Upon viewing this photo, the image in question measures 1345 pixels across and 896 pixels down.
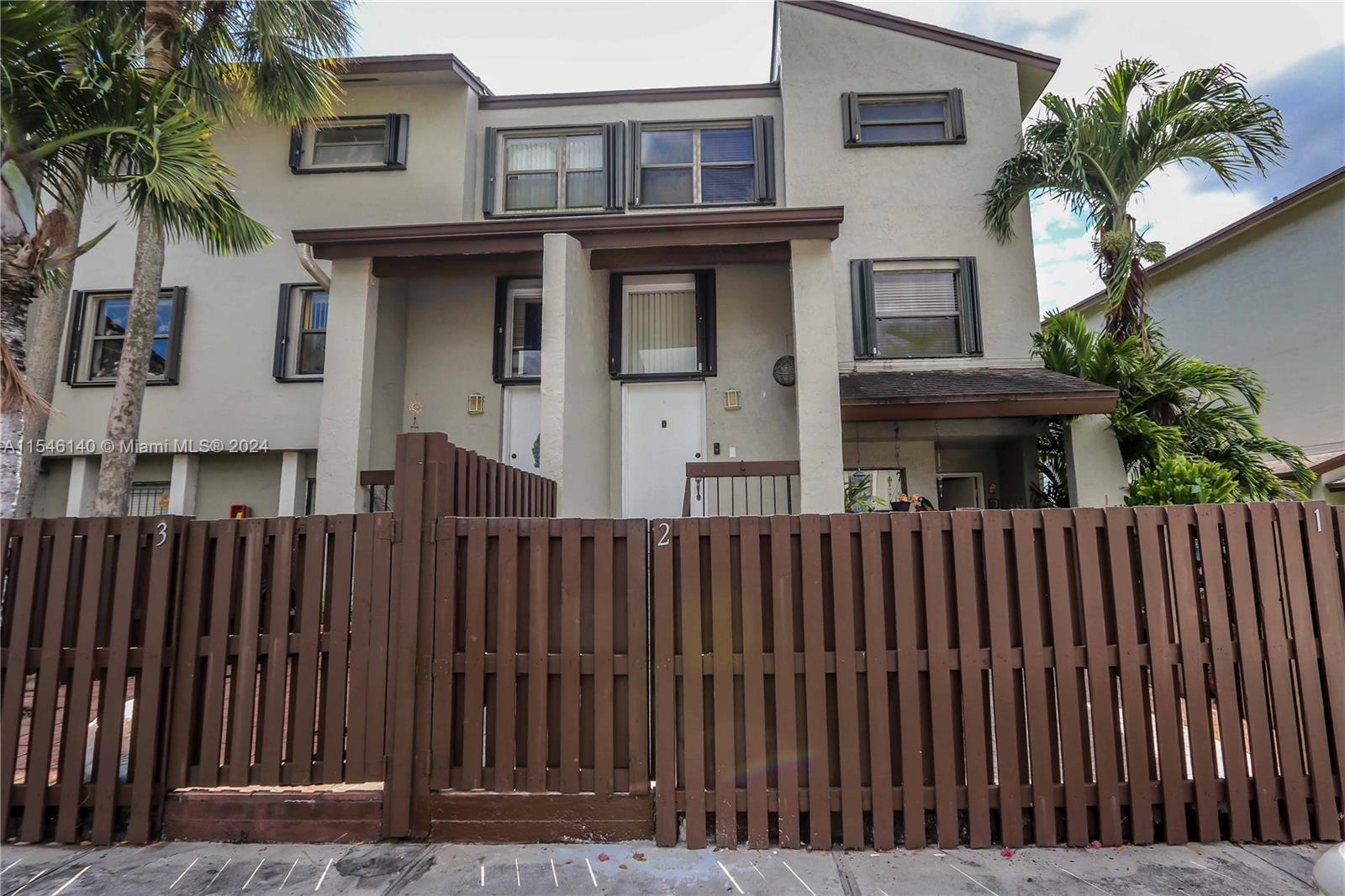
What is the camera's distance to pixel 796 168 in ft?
31.8

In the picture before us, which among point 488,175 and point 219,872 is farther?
point 488,175

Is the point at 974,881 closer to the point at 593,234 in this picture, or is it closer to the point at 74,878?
the point at 74,878

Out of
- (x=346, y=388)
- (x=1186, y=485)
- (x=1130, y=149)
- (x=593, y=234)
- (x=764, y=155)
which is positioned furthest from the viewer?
(x=764, y=155)

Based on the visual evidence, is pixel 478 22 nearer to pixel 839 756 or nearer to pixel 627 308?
pixel 627 308

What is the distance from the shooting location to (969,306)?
30.2 feet

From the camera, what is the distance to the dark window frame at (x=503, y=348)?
360 inches

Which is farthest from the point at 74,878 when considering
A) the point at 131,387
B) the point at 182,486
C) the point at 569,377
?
the point at 182,486

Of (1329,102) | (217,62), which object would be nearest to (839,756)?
(217,62)

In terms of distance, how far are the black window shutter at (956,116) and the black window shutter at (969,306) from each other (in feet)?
6.12

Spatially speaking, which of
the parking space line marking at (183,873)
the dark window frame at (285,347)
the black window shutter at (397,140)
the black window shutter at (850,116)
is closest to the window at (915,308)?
the black window shutter at (850,116)

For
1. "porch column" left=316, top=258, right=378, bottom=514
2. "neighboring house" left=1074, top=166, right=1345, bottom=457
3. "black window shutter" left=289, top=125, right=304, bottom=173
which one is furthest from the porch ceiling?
"neighboring house" left=1074, top=166, right=1345, bottom=457

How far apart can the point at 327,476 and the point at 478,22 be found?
6.93 m

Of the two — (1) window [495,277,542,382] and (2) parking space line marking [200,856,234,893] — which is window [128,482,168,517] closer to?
(1) window [495,277,542,382]

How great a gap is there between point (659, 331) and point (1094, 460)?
571 cm
